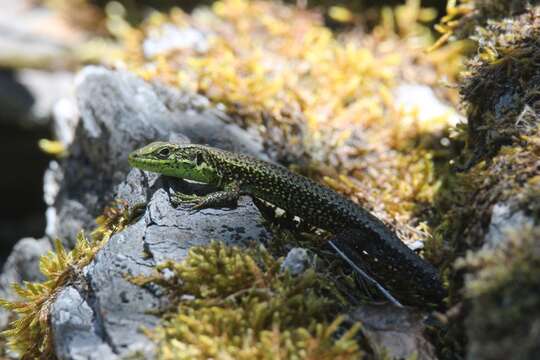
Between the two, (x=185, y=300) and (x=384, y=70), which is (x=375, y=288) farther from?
(x=384, y=70)

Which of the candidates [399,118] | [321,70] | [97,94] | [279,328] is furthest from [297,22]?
[279,328]

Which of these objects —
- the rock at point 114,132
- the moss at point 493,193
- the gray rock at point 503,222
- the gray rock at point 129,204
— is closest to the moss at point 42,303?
the gray rock at point 129,204

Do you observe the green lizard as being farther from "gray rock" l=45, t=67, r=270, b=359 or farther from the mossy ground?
the mossy ground

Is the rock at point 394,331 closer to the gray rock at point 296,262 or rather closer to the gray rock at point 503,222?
the gray rock at point 296,262

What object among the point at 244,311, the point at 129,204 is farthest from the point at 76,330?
the point at 129,204

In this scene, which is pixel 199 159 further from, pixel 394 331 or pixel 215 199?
pixel 394 331

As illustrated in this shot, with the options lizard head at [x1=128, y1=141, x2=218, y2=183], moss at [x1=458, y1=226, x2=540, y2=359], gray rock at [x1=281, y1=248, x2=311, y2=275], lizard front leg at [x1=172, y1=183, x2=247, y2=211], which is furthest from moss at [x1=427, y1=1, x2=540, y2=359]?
lizard head at [x1=128, y1=141, x2=218, y2=183]
